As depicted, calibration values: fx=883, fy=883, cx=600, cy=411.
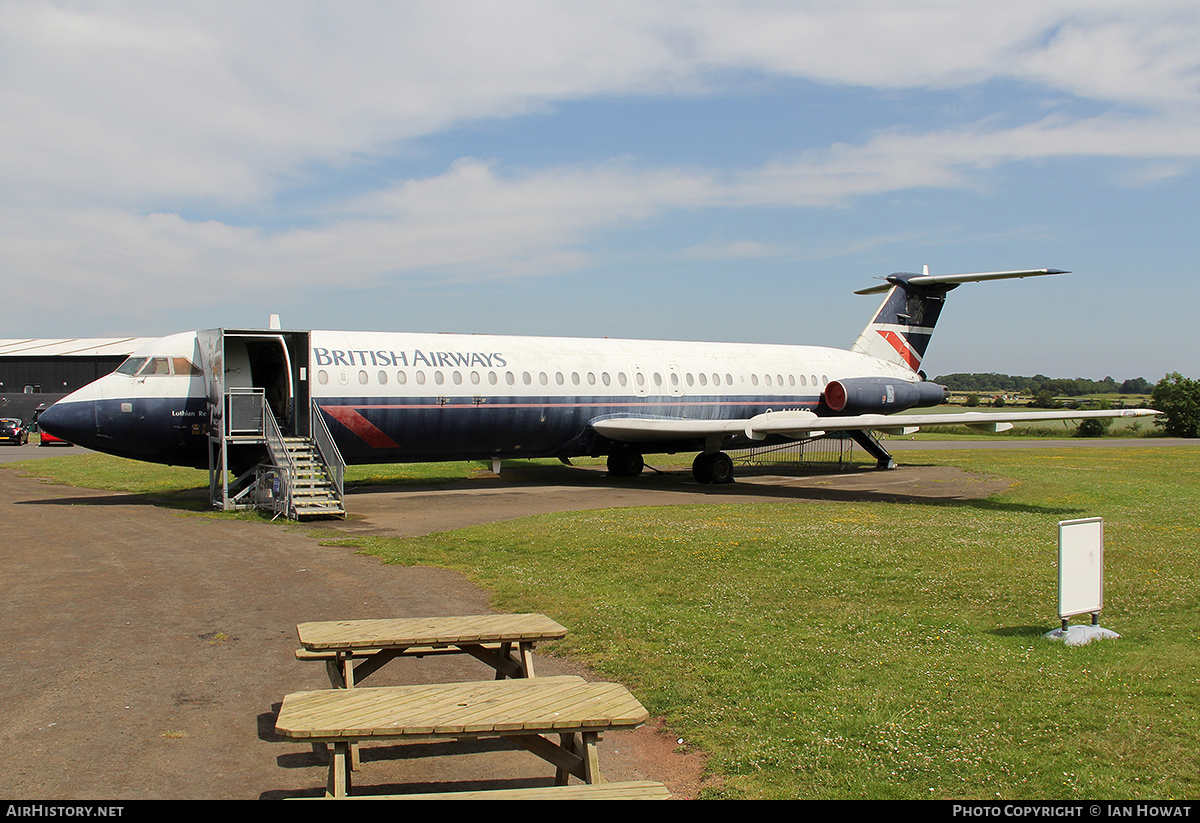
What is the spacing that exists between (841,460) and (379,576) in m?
25.8

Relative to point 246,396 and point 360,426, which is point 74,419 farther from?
point 360,426

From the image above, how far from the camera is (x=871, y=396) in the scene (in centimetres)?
2980

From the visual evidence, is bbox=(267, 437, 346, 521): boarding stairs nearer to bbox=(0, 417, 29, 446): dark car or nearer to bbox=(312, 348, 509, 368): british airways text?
bbox=(312, 348, 509, 368): british airways text

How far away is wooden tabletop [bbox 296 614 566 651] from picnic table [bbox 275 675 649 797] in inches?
29.3

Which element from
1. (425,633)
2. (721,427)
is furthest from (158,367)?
(425,633)

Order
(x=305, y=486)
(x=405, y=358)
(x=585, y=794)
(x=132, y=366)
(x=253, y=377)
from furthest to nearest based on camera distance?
(x=253, y=377)
(x=405, y=358)
(x=132, y=366)
(x=305, y=486)
(x=585, y=794)

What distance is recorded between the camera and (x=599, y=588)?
1062cm

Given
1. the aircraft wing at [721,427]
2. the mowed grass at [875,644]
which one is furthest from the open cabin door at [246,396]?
the aircraft wing at [721,427]

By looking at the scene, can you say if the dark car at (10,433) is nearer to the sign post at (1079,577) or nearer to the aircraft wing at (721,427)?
the aircraft wing at (721,427)

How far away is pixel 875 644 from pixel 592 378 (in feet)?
57.5

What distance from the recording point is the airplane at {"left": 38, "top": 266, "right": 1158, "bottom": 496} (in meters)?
19.9

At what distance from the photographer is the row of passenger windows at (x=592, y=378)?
70.8 ft

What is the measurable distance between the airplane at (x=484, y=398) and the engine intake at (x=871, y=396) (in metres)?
0.05
